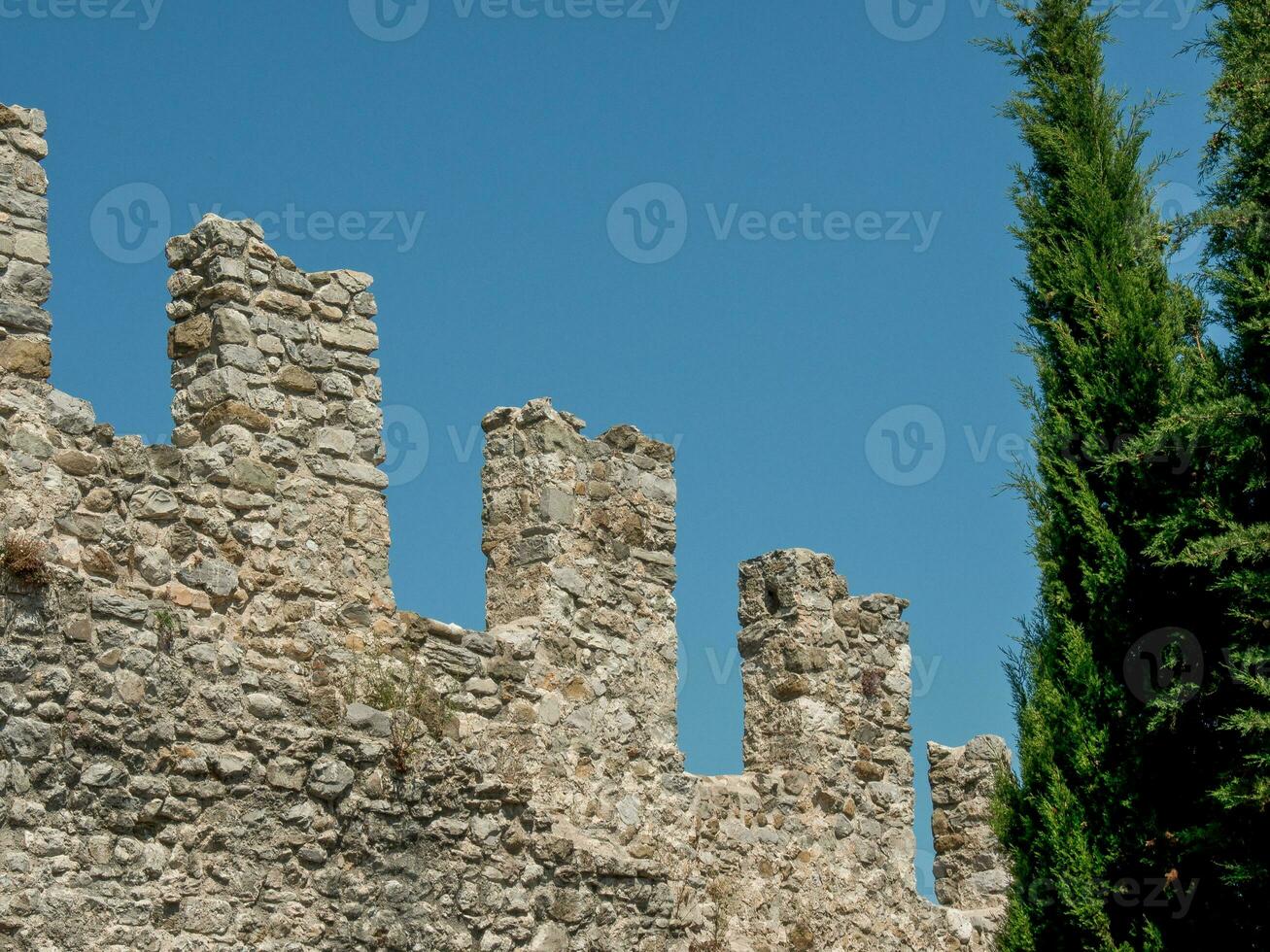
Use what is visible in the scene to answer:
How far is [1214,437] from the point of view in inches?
401

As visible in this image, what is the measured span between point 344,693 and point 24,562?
83.0 inches

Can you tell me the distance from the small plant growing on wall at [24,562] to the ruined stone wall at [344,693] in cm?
1

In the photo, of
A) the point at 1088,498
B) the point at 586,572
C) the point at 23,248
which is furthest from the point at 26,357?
the point at 1088,498

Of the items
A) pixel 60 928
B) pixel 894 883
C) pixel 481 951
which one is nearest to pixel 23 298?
pixel 60 928

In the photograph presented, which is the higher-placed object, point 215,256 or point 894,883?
point 215,256

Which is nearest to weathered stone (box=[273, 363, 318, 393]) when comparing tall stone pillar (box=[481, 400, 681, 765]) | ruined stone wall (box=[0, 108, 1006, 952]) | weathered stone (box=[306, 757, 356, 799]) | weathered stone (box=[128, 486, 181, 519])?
ruined stone wall (box=[0, 108, 1006, 952])

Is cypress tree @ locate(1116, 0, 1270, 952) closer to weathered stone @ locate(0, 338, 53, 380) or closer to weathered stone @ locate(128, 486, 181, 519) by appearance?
weathered stone @ locate(128, 486, 181, 519)

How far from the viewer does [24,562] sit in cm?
936

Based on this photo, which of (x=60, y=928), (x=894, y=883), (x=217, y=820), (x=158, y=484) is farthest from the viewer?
(x=894, y=883)

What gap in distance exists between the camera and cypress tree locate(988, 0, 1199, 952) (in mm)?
9977

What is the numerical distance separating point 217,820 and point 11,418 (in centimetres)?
230

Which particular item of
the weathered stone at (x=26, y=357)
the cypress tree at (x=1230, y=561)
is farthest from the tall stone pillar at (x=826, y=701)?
the weathered stone at (x=26, y=357)

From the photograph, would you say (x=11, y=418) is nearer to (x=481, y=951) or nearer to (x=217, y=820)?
(x=217, y=820)

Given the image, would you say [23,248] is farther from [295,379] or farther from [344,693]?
[344,693]
